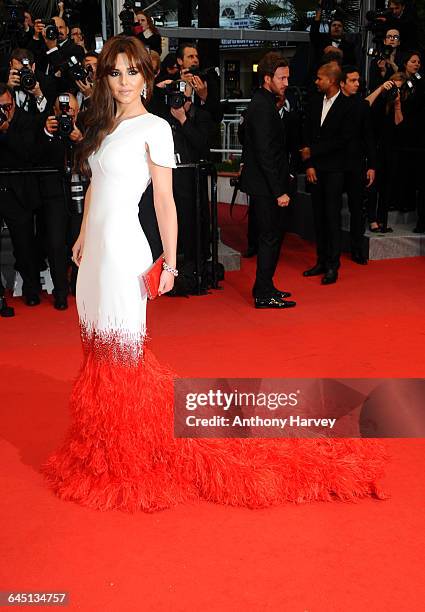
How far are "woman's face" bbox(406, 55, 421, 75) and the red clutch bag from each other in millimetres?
5073

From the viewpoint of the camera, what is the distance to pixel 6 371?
396 centimetres

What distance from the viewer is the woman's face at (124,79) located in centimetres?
246

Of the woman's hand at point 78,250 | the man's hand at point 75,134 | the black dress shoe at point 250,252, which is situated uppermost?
the man's hand at point 75,134

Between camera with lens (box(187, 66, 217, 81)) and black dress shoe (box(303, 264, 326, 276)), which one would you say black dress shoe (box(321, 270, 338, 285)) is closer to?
black dress shoe (box(303, 264, 326, 276))

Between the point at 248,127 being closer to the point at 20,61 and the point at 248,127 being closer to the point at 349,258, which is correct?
the point at 20,61

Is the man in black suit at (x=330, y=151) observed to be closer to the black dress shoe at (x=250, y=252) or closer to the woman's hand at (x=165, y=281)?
the black dress shoe at (x=250, y=252)

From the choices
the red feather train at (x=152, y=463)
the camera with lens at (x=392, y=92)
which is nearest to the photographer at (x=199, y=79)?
the camera with lens at (x=392, y=92)

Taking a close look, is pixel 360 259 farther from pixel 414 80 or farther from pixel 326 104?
pixel 414 80

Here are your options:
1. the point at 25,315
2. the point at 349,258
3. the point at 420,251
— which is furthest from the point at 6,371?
the point at 420,251

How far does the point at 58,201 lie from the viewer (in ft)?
17.0

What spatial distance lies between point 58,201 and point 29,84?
79 cm

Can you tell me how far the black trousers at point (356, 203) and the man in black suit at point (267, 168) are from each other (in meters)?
1.15

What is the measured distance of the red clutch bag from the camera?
8.16 feet

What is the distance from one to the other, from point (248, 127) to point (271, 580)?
3358 millimetres
